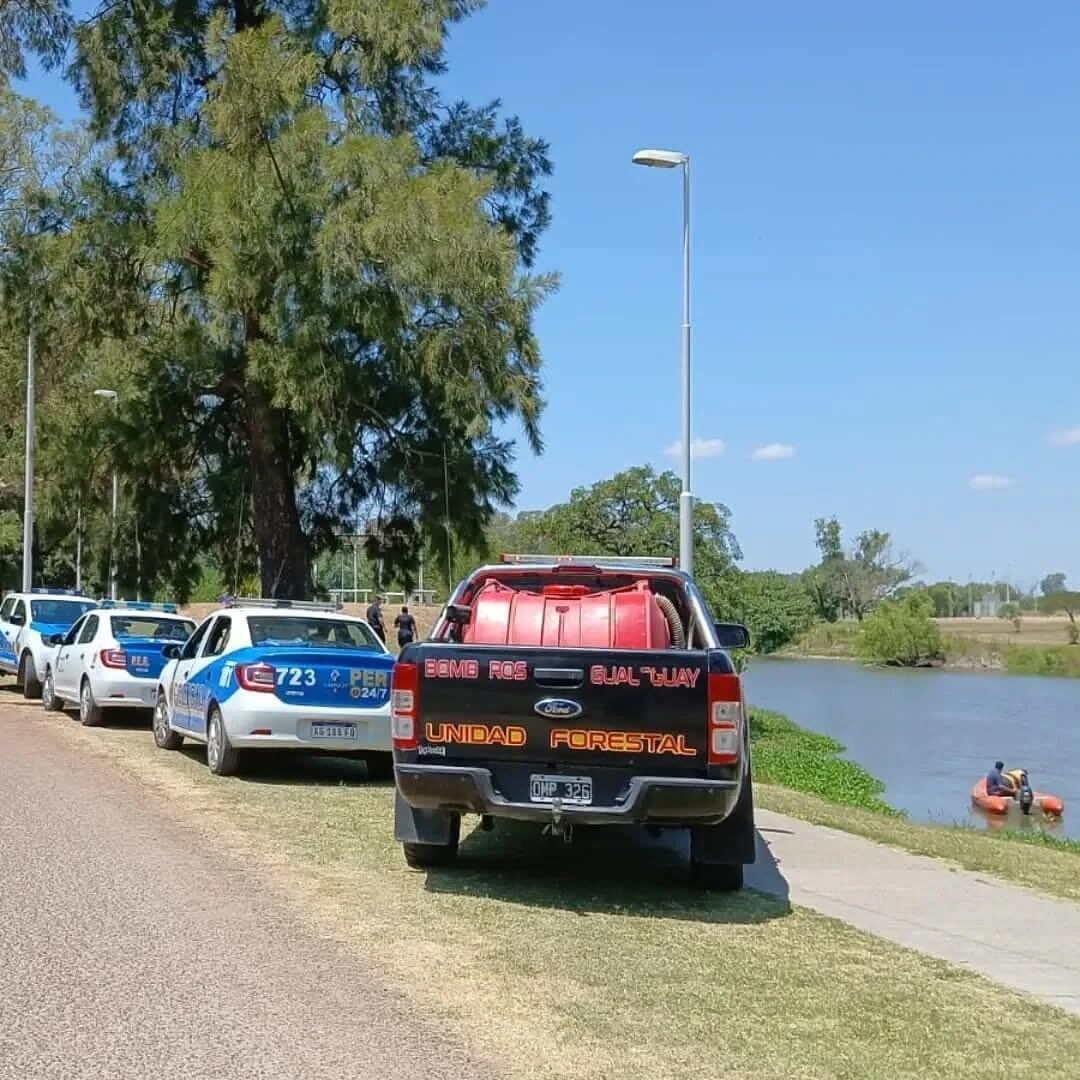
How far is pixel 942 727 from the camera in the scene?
144 feet

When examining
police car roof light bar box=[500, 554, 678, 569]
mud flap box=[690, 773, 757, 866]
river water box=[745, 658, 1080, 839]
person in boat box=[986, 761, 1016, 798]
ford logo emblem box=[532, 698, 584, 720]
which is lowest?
river water box=[745, 658, 1080, 839]

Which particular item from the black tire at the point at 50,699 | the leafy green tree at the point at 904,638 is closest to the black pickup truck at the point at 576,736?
the black tire at the point at 50,699

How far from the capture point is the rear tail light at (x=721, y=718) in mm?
7832

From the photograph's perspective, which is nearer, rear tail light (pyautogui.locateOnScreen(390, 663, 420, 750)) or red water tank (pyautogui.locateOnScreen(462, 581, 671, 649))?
rear tail light (pyautogui.locateOnScreen(390, 663, 420, 750))

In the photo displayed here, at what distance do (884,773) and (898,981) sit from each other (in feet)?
83.7

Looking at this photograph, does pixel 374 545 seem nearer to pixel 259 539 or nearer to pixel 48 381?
pixel 259 539

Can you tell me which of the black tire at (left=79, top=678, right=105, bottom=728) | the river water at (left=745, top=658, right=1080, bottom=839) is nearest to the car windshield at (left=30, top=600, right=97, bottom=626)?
the black tire at (left=79, top=678, right=105, bottom=728)

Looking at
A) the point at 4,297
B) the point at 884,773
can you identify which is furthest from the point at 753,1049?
the point at 884,773

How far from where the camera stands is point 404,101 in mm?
22797

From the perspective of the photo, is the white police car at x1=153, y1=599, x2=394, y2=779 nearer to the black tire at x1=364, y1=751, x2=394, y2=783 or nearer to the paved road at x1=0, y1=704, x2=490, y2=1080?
the black tire at x1=364, y1=751, x2=394, y2=783

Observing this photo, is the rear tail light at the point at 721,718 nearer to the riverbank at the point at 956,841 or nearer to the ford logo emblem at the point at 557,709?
the ford logo emblem at the point at 557,709

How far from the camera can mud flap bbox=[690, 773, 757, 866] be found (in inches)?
337

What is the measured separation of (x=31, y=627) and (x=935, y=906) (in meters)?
17.5

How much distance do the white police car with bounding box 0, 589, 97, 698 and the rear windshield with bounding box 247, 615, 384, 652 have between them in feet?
30.5
